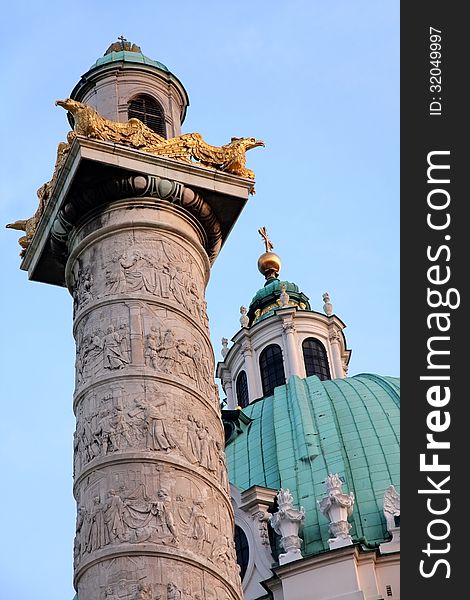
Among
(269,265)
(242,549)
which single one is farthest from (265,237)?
(242,549)

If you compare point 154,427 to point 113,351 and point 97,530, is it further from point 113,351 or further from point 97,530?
point 97,530

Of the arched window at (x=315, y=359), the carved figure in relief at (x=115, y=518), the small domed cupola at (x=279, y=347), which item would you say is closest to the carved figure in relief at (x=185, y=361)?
the carved figure in relief at (x=115, y=518)

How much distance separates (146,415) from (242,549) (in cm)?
1739

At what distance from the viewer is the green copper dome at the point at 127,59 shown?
15.2m

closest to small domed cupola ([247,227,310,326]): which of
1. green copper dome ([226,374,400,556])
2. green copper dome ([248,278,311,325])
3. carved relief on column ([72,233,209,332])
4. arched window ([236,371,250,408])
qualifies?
green copper dome ([248,278,311,325])

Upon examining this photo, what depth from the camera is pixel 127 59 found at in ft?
50.0

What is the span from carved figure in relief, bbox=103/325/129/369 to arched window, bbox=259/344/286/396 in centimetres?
2430

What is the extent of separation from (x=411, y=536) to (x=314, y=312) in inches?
1130

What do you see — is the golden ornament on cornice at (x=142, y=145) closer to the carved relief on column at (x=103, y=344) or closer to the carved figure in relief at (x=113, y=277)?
the carved figure in relief at (x=113, y=277)

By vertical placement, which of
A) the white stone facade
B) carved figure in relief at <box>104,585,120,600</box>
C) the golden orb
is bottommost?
carved figure in relief at <box>104,585,120,600</box>

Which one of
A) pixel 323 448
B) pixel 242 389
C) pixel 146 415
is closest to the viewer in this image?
pixel 146 415

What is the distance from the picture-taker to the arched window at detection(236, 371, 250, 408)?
37500 millimetres

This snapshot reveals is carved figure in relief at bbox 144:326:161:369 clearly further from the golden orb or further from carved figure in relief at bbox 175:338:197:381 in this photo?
the golden orb

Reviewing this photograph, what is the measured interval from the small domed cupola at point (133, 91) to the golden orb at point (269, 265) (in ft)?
84.6
